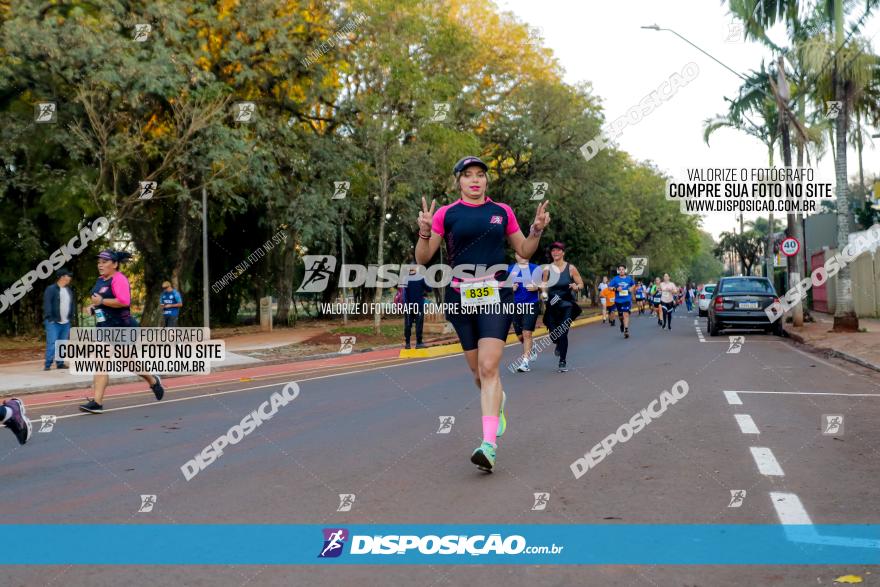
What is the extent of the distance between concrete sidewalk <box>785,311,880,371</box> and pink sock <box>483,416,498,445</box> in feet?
30.7

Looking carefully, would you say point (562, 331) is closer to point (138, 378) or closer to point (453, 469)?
point (138, 378)

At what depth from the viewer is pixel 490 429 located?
5.92 meters

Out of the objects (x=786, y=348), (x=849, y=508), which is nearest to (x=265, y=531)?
(x=849, y=508)

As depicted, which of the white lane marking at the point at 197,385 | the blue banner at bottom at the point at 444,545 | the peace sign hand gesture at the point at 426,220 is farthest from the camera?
the white lane marking at the point at 197,385

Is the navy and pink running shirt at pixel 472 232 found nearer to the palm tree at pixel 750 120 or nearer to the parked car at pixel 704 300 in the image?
the palm tree at pixel 750 120

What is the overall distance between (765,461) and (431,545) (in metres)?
3.04

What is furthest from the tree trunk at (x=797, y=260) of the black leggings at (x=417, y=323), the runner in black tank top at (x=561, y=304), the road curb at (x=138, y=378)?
the runner in black tank top at (x=561, y=304)

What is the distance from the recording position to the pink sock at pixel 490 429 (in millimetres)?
5898

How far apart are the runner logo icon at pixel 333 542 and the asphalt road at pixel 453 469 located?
16 centimetres

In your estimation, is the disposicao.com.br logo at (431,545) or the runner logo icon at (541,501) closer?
the disposicao.com.br logo at (431,545)

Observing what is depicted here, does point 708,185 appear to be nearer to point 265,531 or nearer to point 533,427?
point 533,427

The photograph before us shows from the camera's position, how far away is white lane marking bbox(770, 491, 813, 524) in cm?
464

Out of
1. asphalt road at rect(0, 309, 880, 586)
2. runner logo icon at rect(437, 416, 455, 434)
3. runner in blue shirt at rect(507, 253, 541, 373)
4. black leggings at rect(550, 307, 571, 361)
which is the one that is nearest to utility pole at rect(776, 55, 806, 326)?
black leggings at rect(550, 307, 571, 361)

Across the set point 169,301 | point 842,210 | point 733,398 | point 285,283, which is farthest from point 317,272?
point 733,398
